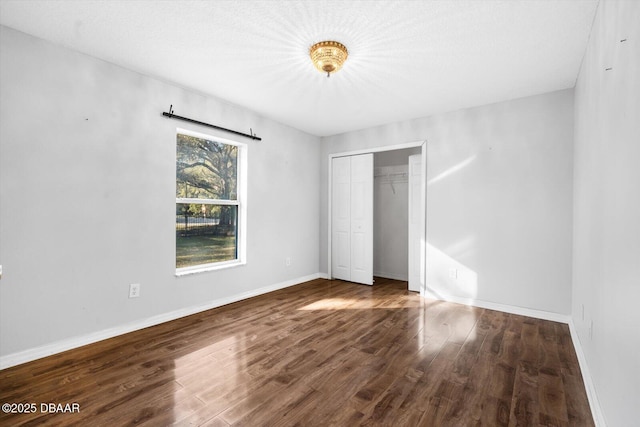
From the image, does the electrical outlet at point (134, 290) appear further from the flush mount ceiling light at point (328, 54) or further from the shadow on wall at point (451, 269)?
the shadow on wall at point (451, 269)

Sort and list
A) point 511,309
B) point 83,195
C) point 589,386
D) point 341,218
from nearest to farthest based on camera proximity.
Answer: point 589,386 → point 83,195 → point 511,309 → point 341,218

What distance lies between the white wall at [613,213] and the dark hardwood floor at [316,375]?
18.3 inches

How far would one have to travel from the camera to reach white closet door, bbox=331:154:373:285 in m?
4.92

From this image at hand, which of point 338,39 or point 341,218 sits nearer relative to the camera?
point 338,39

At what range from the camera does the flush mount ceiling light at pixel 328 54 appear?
2381 millimetres

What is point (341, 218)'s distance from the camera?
5223 mm

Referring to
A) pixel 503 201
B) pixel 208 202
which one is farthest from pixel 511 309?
pixel 208 202

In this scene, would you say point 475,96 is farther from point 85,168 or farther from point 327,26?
point 85,168

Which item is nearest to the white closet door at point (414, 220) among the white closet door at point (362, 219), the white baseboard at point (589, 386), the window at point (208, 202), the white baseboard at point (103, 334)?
the white closet door at point (362, 219)

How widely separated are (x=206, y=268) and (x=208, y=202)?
0.81 meters

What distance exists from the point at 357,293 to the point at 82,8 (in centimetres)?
412

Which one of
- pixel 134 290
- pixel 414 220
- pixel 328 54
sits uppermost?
pixel 328 54

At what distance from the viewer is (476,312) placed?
354 centimetres

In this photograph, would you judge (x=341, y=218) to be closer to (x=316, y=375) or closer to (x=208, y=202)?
(x=208, y=202)
